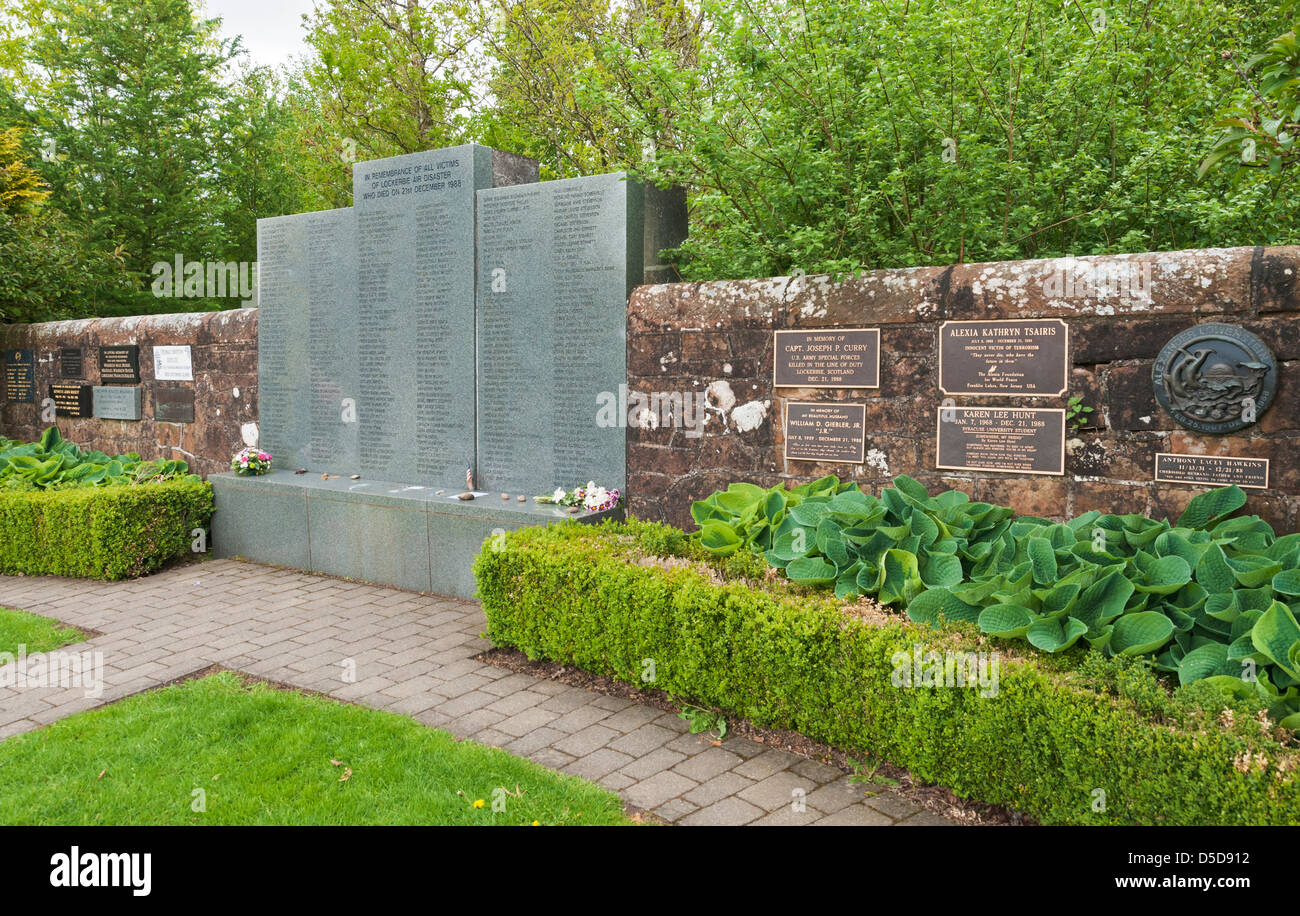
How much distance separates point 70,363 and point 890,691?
33.8 ft

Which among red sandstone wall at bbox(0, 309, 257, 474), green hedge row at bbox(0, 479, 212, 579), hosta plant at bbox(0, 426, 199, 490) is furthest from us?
red sandstone wall at bbox(0, 309, 257, 474)

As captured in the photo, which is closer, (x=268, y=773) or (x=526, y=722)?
(x=268, y=773)

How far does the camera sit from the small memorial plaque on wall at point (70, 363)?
10.2 m

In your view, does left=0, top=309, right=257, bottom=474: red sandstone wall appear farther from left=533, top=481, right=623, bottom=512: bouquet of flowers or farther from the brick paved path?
left=533, top=481, right=623, bottom=512: bouquet of flowers

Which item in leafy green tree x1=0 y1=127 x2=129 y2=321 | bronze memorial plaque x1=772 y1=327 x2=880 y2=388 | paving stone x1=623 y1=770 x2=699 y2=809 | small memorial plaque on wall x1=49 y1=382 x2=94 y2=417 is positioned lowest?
paving stone x1=623 y1=770 x2=699 y2=809

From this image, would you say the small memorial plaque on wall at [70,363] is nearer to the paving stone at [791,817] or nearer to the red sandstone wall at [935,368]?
the red sandstone wall at [935,368]

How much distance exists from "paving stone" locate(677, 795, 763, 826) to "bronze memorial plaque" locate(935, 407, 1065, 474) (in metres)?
2.32

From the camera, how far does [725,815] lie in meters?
3.42

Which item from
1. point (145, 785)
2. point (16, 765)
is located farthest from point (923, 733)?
point (16, 765)

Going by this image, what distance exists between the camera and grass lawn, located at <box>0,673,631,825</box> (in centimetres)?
337

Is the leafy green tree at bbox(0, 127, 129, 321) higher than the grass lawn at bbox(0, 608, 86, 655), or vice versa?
the leafy green tree at bbox(0, 127, 129, 321)

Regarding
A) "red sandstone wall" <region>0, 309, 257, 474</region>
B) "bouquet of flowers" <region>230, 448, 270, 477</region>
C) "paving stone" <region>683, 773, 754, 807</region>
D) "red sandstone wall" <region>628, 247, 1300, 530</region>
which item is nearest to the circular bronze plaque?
"red sandstone wall" <region>628, 247, 1300, 530</region>

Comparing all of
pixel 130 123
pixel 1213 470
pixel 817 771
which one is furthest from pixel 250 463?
pixel 130 123

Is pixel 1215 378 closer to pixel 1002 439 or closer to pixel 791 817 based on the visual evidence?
pixel 1002 439
